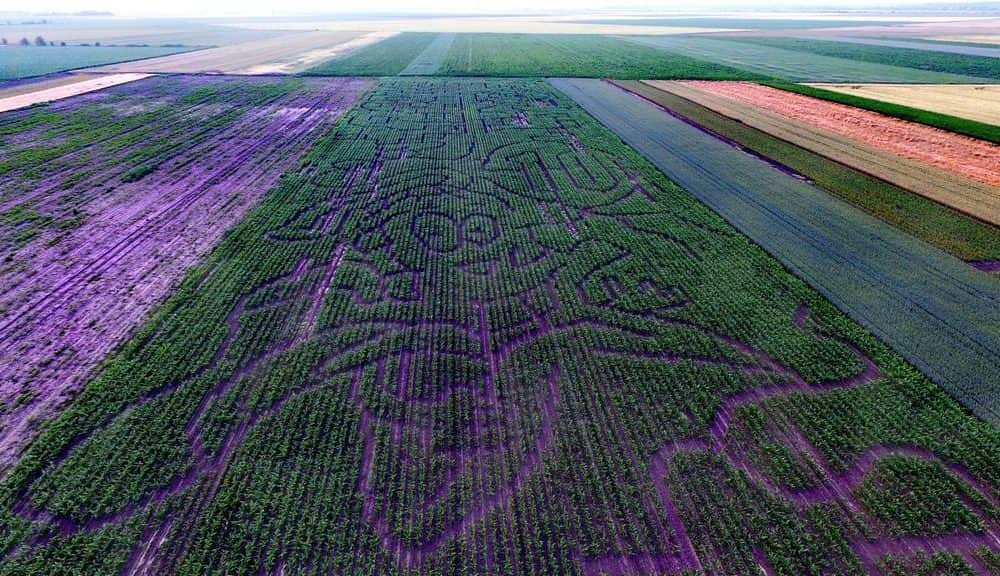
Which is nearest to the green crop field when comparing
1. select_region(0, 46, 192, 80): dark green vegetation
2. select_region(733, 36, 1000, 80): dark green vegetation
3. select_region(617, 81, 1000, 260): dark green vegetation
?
select_region(733, 36, 1000, 80): dark green vegetation

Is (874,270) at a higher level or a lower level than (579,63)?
lower

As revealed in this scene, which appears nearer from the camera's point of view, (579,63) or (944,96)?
(944,96)

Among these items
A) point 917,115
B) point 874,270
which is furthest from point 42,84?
point 917,115

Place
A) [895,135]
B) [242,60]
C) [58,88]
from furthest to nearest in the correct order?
[242,60], [58,88], [895,135]

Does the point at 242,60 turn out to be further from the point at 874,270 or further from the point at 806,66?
the point at 874,270

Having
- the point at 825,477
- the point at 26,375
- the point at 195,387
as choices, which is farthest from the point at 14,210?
the point at 825,477

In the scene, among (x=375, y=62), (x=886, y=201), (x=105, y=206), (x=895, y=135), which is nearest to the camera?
(x=886, y=201)

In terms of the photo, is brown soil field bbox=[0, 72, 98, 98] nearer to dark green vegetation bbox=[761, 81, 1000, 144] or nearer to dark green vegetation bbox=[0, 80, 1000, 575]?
dark green vegetation bbox=[0, 80, 1000, 575]
